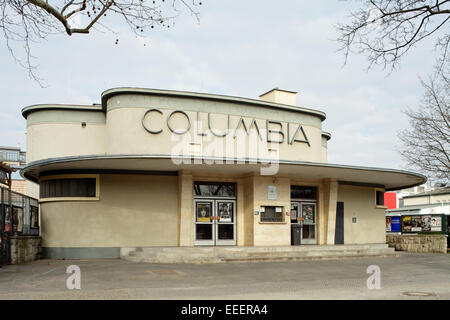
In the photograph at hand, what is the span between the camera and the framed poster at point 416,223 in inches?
→ 1142

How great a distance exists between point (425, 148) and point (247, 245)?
541 inches

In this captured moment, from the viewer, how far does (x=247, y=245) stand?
19.8 meters

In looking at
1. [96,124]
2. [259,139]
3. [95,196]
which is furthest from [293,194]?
[96,124]

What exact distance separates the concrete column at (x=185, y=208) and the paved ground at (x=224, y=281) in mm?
3564

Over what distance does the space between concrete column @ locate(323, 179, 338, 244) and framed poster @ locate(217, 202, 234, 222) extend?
4.71 meters

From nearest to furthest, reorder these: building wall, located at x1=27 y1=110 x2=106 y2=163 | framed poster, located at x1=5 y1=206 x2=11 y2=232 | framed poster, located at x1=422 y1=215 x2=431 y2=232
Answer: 1. framed poster, located at x1=5 y1=206 x2=11 y2=232
2. building wall, located at x1=27 y1=110 x2=106 y2=163
3. framed poster, located at x1=422 y1=215 x2=431 y2=232

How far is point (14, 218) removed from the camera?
664 inches

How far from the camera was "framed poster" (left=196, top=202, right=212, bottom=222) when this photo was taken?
1969 cm

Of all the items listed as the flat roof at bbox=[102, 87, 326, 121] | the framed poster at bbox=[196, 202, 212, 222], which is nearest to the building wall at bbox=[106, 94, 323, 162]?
the flat roof at bbox=[102, 87, 326, 121]

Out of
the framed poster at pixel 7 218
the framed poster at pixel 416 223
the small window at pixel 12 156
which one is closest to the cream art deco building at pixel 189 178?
the framed poster at pixel 7 218
